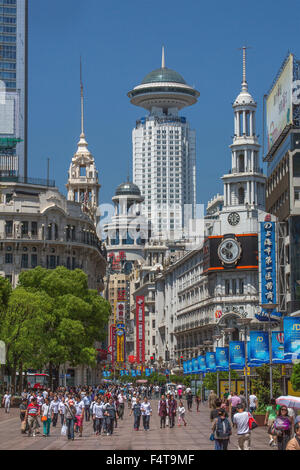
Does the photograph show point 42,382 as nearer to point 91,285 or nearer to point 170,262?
point 91,285

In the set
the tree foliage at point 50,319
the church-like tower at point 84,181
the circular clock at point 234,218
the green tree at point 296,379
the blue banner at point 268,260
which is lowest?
the green tree at point 296,379

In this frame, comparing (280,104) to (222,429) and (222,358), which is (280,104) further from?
(222,429)

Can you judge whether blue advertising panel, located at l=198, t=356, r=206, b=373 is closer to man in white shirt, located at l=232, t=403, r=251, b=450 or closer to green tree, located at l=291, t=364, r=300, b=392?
green tree, located at l=291, t=364, r=300, b=392

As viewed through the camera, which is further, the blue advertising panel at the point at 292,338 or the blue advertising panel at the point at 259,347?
the blue advertising panel at the point at 259,347

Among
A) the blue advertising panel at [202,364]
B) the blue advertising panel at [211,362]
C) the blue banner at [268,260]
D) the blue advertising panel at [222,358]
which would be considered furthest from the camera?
the blue banner at [268,260]

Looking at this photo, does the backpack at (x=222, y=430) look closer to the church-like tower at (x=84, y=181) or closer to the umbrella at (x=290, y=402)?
the umbrella at (x=290, y=402)

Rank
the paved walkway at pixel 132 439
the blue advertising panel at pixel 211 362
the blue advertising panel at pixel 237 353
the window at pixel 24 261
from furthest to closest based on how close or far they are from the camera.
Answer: the window at pixel 24 261 → the blue advertising panel at pixel 211 362 → the blue advertising panel at pixel 237 353 → the paved walkway at pixel 132 439

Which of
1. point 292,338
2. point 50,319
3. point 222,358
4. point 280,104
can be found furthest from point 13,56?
point 292,338

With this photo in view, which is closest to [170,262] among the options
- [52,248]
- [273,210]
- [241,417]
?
[52,248]

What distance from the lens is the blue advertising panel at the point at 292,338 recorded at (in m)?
50.7

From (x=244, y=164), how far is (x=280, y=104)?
43006 mm

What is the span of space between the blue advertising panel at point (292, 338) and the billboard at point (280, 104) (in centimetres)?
5356

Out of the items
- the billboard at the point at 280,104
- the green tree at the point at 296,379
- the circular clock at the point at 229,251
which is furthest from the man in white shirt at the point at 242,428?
the circular clock at the point at 229,251
